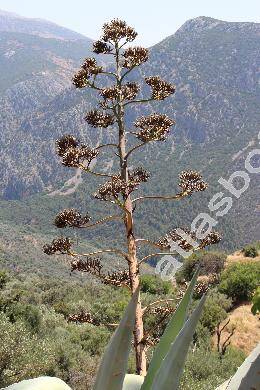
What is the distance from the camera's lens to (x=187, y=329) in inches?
41.2

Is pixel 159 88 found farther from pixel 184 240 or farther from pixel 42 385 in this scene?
pixel 42 385

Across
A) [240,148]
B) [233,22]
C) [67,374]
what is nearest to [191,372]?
[67,374]

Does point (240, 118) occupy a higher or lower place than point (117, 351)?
lower

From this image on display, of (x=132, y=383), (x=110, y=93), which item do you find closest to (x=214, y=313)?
(x=110, y=93)

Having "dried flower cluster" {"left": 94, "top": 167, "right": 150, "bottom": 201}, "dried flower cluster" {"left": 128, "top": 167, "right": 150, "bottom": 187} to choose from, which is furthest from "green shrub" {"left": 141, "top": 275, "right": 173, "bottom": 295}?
"dried flower cluster" {"left": 94, "top": 167, "right": 150, "bottom": 201}

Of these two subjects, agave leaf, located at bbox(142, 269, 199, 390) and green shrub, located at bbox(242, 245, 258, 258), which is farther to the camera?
green shrub, located at bbox(242, 245, 258, 258)

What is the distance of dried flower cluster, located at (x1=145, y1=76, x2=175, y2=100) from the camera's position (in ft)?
17.4

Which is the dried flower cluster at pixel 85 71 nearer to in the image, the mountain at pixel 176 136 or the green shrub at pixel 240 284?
the green shrub at pixel 240 284

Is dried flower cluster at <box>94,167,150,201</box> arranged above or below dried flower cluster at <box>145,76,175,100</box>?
below

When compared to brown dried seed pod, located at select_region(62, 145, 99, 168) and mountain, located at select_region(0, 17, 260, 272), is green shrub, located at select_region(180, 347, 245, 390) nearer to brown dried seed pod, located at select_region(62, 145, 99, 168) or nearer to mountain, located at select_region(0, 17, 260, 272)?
brown dried seed pod, located at select_region(62, 145, 99, 168)

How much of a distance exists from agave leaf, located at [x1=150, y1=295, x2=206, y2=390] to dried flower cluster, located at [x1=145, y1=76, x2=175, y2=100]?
4.47 meters

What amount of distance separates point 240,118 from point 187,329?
150029mm

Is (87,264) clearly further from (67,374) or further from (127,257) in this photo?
(67,374)

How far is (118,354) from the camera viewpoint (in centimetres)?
105
